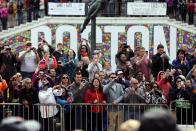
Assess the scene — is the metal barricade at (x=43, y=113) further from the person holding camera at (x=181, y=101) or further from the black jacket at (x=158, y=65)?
the black jacket at (x=158, y=65)

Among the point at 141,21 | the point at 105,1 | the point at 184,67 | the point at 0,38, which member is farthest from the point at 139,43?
the point at 184,67

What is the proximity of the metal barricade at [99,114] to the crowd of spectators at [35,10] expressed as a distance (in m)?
15.2

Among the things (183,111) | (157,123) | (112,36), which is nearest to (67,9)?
(112,36)

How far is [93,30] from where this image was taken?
77.6ft

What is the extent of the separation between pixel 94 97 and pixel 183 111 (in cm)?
181

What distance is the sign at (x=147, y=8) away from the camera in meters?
31.0

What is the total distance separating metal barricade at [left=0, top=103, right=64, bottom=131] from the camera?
1539 cm

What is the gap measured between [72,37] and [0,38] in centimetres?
299

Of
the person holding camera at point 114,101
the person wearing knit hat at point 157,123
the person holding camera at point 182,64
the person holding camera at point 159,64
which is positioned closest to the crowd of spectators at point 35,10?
the person holding camera at point 159,64

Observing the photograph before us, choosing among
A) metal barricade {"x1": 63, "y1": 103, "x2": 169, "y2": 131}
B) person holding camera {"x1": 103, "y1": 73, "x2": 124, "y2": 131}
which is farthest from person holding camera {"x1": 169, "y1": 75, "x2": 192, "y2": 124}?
person holding camera {"x1": 103, "y1": 73, "x2": 124, "y2": 131}

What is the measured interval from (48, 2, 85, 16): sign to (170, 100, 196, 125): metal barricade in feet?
53.7

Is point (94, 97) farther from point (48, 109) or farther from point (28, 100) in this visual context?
point (28, 100)

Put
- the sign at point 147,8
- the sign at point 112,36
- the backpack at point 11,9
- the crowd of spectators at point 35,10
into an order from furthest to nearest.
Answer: the backpack at point 11,9, the sign at point 147,8, the sign at point 112,36, the crowd of spectators at point 35,10

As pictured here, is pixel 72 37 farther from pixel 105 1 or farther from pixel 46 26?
pixel 105 1
